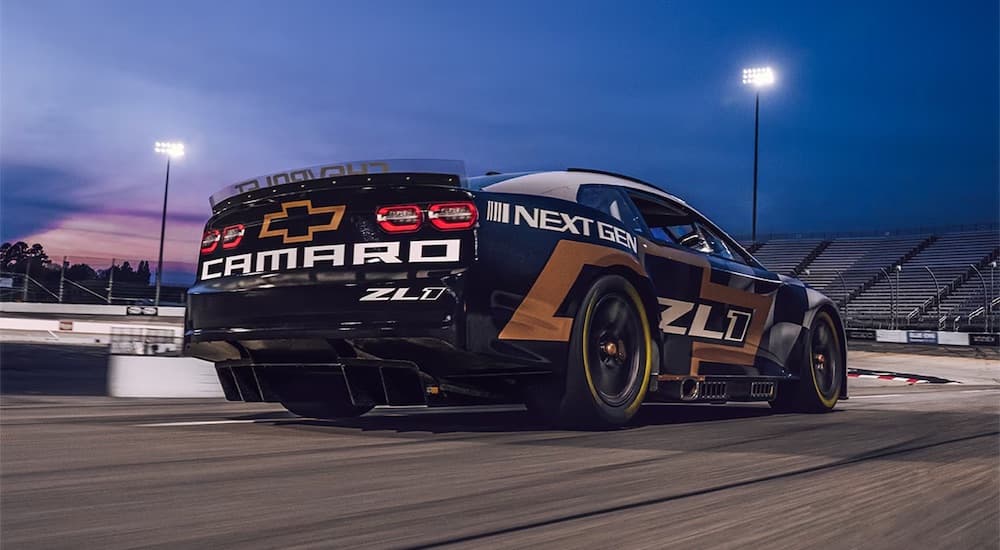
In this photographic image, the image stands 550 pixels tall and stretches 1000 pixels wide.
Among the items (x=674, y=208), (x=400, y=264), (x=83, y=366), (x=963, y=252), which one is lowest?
(x=83, y=366)

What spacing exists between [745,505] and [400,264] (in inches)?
87.8

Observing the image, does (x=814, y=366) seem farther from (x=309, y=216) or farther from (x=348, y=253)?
(x=309, y=216)

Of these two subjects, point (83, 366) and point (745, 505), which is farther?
point (83, 366)

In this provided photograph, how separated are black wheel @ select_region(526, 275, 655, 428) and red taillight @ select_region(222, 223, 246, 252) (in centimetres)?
180

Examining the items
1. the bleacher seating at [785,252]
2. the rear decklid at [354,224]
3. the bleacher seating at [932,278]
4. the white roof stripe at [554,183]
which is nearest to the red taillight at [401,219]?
the rear decklid at [354,224]

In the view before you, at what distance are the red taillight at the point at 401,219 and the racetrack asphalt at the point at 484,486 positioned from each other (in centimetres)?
101

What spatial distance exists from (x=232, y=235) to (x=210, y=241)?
254 mm

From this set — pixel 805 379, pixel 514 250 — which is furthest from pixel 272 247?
pixel 805 379

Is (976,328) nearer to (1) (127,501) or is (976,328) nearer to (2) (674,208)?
(2) (674,208)

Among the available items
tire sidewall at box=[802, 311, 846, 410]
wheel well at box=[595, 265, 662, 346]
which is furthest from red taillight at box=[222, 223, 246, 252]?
tire sidewall at box=[802, 311, 846, 410]

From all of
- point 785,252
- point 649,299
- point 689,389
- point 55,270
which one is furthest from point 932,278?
point 649,299

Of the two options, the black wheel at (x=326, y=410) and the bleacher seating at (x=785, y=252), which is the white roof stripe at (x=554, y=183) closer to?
the black wheel at (x=326, y=410)

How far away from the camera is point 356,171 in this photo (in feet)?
14.3

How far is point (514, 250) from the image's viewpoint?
4.25 meters
